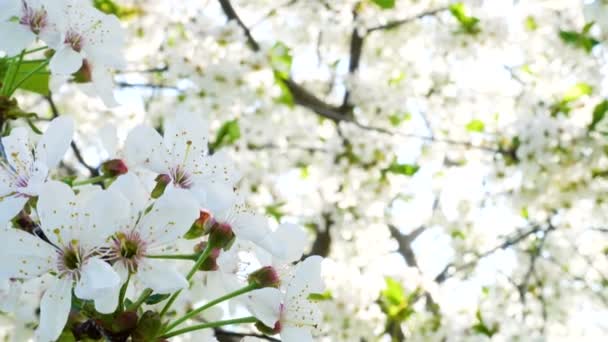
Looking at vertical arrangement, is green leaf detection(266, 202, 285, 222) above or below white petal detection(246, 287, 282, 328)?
below

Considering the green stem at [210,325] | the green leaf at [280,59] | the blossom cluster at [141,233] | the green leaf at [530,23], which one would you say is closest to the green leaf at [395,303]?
the green leaf at [280,59]

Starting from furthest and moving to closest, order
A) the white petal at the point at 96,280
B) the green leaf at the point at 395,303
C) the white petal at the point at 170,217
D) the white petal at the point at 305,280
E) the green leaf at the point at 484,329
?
1. the green leaf at the point at 484,329
2. the green leaf at the point at 395,303
3. the white petal at the point at 305,280
4. the white petal at the point at 170,217
5. the white petal at the point at 96,280

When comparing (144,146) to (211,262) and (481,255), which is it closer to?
(211,262)

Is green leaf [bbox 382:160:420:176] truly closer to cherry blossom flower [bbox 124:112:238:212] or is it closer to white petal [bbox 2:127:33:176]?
cherry blossom flower [bbox 124:112:238:212]

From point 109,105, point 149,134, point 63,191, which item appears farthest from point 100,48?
point 63,191

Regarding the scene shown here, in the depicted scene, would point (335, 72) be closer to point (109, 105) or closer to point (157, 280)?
point (109, 105)

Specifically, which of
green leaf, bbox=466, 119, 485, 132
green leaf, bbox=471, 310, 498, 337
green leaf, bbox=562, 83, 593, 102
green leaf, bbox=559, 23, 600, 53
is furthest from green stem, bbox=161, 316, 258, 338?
green leaf, bbox=466, 119, 485, 132

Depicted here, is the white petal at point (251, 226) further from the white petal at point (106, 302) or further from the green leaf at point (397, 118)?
the green leaf at point (397, 118)
